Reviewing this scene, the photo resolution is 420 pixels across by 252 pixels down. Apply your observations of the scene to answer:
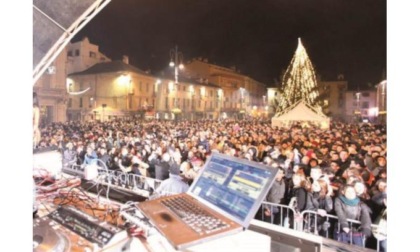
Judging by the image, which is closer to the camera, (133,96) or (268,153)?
(268,153)

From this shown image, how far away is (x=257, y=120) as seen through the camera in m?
1.57

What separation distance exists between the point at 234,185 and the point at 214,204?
0.10 metres

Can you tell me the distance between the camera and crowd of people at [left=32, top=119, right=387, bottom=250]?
129cm

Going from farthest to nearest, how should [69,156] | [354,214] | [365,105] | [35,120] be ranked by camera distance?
[69,156]
[35,120]
[365,105]
[354,214]

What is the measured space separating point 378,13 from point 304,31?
0.29m

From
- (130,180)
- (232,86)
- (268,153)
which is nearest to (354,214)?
(268,153)

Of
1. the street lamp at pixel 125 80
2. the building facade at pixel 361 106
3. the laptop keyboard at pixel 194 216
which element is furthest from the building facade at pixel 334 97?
the street lamp at pixel 125 80

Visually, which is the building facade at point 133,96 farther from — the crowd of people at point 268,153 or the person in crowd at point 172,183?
the person in crowd at point 172,183

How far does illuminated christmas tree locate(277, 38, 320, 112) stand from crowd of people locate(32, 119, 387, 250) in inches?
4.5

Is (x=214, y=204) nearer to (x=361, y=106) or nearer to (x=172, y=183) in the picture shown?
(x=172, y=183)

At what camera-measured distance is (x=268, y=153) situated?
1458mm
